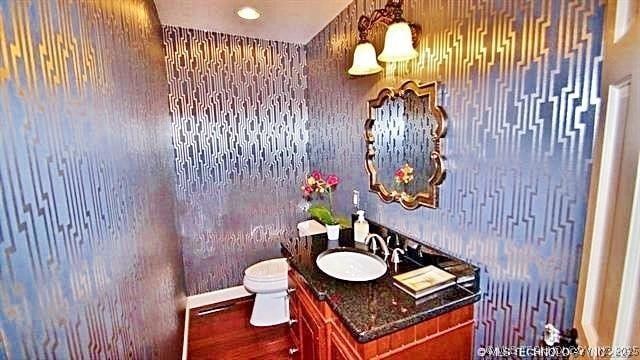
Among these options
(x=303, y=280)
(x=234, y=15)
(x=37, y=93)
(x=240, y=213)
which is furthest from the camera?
(x=240, y=213)

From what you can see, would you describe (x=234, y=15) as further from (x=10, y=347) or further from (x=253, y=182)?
(x=10, y=347)

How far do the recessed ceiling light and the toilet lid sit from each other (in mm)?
2022

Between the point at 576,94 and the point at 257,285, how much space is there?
7.74 ft

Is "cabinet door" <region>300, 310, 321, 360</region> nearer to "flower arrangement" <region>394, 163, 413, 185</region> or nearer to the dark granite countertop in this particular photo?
the dark granite countertop

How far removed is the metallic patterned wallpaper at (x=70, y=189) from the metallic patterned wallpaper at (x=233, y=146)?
58.1 inches

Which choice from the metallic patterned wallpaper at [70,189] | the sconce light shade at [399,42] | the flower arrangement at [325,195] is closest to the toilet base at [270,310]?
the flower arrangement at [325,195]

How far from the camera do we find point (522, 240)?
120cm

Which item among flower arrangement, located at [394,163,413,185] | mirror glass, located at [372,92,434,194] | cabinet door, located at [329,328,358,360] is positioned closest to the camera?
cabinet door, located at [329,328,358,360]

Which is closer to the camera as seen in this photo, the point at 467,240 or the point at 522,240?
the point at 522,240

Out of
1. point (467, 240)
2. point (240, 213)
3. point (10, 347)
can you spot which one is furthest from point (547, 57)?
point (240, 213)

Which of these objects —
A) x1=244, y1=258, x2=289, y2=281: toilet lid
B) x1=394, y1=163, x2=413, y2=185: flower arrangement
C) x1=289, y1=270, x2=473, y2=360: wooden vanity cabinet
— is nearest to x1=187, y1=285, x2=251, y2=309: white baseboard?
x1=244, y1=258, x2=289, y2=281: toilet lid

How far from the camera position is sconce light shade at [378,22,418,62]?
1.56 meters

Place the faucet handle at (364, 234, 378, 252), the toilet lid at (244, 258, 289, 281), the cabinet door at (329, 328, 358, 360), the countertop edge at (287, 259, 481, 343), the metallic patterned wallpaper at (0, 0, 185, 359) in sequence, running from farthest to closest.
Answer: the toilet lid at (244, 258, 289, 281) < the faucet handle at (364, 234, 378, 252) < the cabinet door at (329, 328, 358, 360) < the countertop edge at (287, 259, 481, 343) < the metallic patterned wallpaper at (0, 0, 185, 359)

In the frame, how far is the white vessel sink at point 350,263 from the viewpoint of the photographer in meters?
1.75
